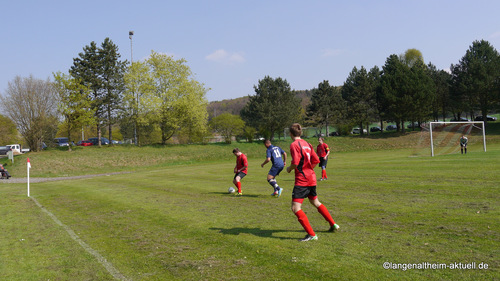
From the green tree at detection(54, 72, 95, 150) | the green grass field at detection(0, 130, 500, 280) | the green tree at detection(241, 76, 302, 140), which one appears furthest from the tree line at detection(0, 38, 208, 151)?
the green grass field at detection(0, 130, 500, 280)

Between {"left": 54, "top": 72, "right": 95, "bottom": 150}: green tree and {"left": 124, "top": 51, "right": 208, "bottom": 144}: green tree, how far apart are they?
24.7 feet

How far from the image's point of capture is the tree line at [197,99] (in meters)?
48.9

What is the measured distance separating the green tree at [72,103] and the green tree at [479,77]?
66.8 m

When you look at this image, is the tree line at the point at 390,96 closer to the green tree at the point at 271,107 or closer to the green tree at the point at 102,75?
the green tree at the point at 271,107

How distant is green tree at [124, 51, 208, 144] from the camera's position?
5628 centimetres

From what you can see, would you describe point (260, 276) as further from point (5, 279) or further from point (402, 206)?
point (402, 206)

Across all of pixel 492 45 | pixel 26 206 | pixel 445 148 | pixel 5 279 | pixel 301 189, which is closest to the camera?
pixel 5 279

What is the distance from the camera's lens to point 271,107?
6612cm

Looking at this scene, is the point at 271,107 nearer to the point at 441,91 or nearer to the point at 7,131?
the point at 441,91

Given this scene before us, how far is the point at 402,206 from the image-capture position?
10.1 meters

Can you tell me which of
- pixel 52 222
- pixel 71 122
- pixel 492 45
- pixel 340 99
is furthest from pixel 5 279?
pixel 492 45

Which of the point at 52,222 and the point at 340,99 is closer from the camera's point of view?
the point at 52,222

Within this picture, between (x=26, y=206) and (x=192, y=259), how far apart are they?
496 inches

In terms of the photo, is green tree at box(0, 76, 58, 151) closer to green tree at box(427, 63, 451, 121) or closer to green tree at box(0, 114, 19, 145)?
green tree at box(0, 114, 19, 145)
